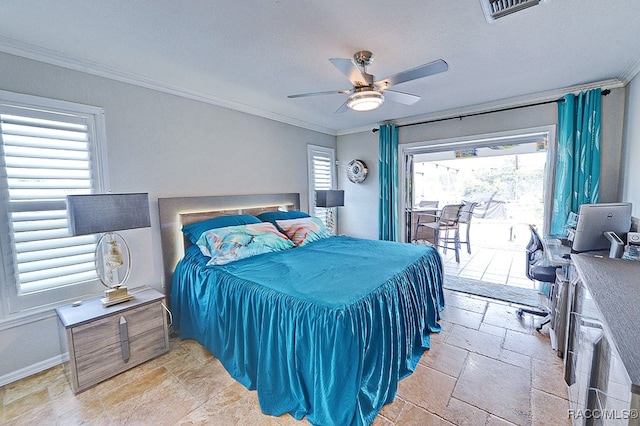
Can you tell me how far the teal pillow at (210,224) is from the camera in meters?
2.66

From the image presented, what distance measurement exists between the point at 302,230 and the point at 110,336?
1.95 meters

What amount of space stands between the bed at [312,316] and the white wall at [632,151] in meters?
1.82

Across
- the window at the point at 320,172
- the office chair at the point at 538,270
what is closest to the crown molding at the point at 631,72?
the office chair at the point at 538,270

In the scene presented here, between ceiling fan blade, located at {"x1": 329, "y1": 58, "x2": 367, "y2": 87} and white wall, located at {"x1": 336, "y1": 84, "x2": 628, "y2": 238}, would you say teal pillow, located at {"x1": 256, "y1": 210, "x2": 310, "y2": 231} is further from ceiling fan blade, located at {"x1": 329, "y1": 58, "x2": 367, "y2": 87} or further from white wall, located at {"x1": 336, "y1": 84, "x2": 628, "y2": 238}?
ceiling fan blade, located at {"x1": 329, "y1": 58, "x2": 367, "y2": 87}

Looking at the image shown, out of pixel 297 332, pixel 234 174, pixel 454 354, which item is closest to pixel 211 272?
pixel 297 332

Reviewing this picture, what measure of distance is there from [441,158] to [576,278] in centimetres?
443

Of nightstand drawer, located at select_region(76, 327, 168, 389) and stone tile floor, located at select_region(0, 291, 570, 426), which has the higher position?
nightstand drawer, located at select_region(76, 327, 168, 389)

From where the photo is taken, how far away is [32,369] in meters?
2.04

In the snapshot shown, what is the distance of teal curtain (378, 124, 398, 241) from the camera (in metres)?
4.22

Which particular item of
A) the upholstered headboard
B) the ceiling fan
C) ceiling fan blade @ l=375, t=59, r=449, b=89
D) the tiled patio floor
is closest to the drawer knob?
the upholstered headboard

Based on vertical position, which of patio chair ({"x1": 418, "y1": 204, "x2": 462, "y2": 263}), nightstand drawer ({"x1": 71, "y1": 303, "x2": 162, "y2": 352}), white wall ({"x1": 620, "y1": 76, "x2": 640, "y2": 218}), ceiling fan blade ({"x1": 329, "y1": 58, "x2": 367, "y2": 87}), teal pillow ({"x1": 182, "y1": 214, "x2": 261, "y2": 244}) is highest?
ceiling fan blade ({"x1": 329, "y1": 58, "x2": 367, "y2": 87})

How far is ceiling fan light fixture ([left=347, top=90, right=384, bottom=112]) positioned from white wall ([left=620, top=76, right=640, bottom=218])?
2.44m

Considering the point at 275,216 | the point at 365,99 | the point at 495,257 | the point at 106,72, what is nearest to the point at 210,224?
the point at 275,216

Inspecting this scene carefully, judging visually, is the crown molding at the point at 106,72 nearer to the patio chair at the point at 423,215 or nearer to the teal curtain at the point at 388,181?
the teal curtain at the point at 388,181
